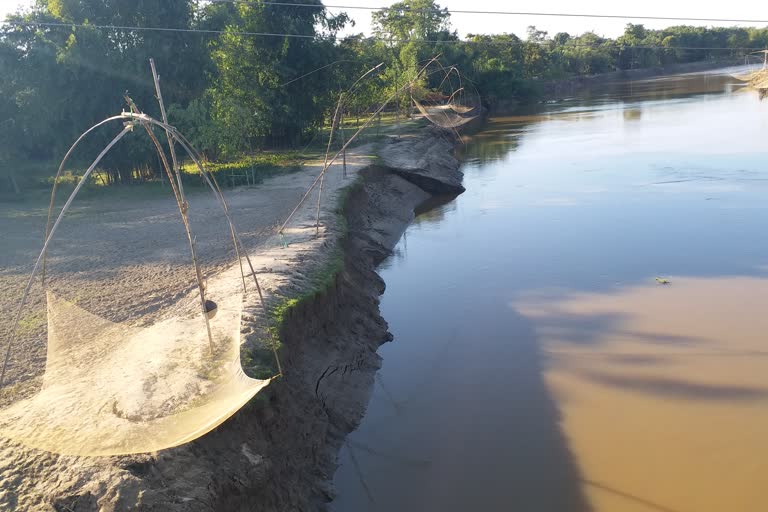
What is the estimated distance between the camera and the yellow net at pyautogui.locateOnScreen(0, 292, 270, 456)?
4.28m

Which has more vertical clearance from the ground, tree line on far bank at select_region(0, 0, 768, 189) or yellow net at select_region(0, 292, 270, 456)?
tree line on far bank at select_region(0, 0, 768, 189)

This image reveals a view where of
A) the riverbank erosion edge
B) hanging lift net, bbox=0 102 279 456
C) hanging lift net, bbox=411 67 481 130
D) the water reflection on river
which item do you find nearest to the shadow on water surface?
the water reflection on river

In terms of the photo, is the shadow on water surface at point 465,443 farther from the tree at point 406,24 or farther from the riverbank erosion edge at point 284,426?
the tree at point 406,24

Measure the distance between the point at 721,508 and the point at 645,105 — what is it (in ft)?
136

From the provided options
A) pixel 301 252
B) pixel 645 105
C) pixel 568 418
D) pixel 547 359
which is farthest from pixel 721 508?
pixel 645 105

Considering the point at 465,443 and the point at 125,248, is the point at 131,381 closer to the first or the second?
the point at 465,443

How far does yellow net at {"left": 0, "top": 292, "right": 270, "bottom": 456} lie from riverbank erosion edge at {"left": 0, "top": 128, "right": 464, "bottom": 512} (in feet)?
0.59

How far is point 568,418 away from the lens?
6965 millimetres

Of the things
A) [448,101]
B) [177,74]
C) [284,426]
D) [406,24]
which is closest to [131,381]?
[284,426]

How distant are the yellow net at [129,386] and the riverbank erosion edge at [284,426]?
A: 0.59 feet

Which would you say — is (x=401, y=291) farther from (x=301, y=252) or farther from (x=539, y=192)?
(x=539, y=192)

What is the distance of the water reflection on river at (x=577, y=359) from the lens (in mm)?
5965

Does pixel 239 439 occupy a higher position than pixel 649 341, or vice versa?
pixel 239 439

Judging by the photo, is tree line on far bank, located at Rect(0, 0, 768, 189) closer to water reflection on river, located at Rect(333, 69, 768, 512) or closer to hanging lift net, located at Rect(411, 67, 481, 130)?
hanging lift net, located at Rect(411, 67, 481, 130)
